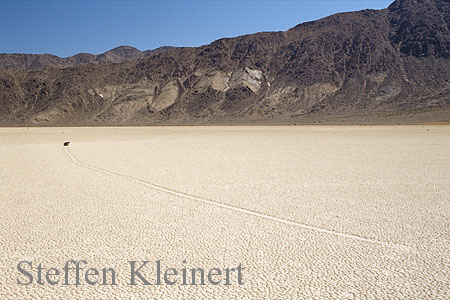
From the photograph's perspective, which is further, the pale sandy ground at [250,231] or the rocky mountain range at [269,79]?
the rocky mountain range at [269,79]

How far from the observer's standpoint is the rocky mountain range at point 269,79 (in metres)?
79.8

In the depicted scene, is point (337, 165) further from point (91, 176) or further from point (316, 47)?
point (316, 47)

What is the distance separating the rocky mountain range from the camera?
262ft

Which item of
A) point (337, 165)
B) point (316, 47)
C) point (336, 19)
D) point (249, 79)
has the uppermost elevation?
point (336, 19)

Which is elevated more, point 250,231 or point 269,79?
point 269,79

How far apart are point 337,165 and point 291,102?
75.0 m

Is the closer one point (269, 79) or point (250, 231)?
point (250, 231)

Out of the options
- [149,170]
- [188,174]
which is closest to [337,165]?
[188,174]

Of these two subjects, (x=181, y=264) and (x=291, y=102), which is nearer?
(x=181, y=264)

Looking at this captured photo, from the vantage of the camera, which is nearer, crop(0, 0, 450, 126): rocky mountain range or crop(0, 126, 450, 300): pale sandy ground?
crop(0, 126, 450, 300): pale sandy ground

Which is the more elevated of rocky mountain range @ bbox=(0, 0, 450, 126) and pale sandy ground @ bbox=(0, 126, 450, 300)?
rocky mountain range @ bbox=(0, 0, 450, 126)

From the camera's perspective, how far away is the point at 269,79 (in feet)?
308

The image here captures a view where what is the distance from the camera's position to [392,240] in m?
4.39

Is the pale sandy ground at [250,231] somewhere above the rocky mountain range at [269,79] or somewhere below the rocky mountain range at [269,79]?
below
